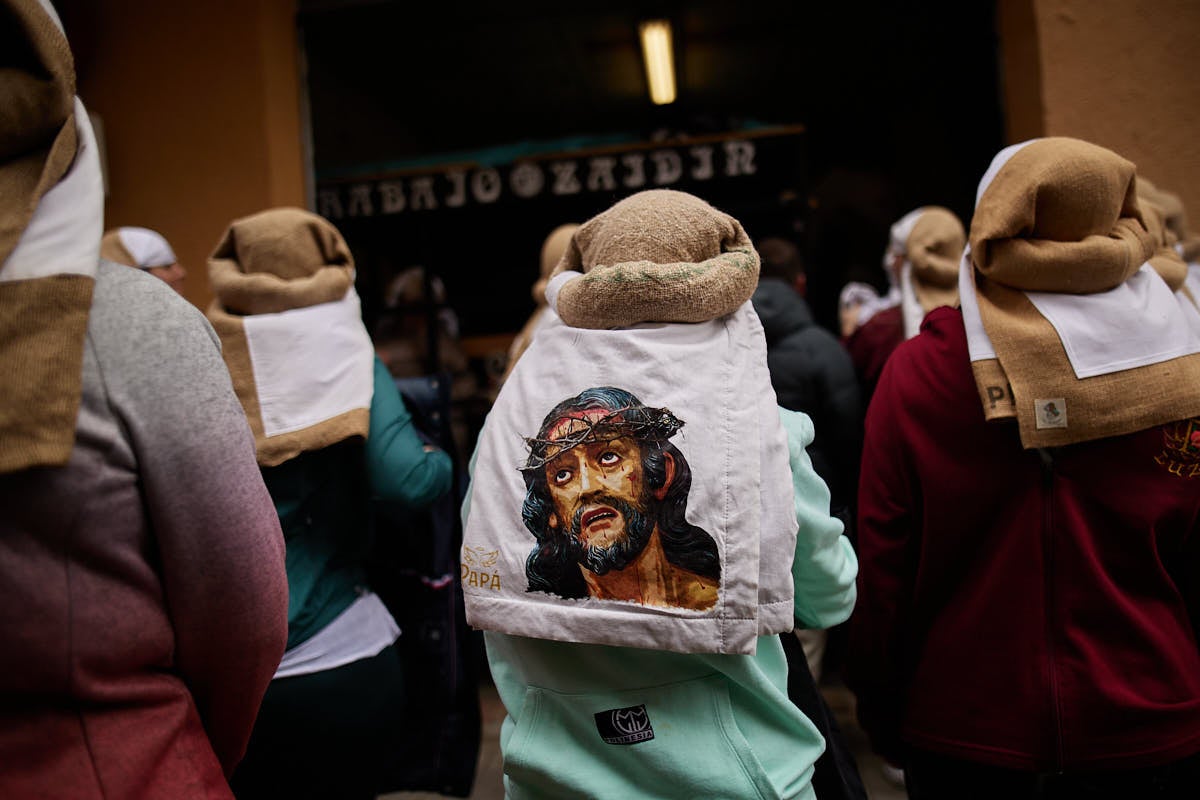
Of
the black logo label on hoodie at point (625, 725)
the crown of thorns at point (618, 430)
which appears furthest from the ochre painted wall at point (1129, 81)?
the black logo label on hoodie at point (625, 725)

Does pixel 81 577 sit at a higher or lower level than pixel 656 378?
lower

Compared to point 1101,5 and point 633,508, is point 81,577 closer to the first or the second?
point 633,508

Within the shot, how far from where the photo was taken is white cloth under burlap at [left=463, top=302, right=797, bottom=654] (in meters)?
1.41

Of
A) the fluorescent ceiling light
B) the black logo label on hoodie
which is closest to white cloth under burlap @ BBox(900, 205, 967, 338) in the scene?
the fluorescent ceiling light

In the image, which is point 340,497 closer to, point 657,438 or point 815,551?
point 657,438

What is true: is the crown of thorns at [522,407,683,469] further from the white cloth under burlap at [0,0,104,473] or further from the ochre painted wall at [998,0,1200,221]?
the ochre painted wall at [998,0,1200,221]

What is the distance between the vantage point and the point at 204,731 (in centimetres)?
123

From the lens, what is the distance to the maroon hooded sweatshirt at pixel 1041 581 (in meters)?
1.77

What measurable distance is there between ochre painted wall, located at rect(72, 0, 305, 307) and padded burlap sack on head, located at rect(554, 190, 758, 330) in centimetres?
341

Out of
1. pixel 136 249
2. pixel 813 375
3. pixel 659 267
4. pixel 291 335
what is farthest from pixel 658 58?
pixel 659 267

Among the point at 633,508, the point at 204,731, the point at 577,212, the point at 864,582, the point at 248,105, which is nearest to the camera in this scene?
the point at 204,731

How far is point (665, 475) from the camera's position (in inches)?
56.9

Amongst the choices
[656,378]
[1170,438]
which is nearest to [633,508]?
[656,378]

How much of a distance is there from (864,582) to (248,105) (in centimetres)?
393
